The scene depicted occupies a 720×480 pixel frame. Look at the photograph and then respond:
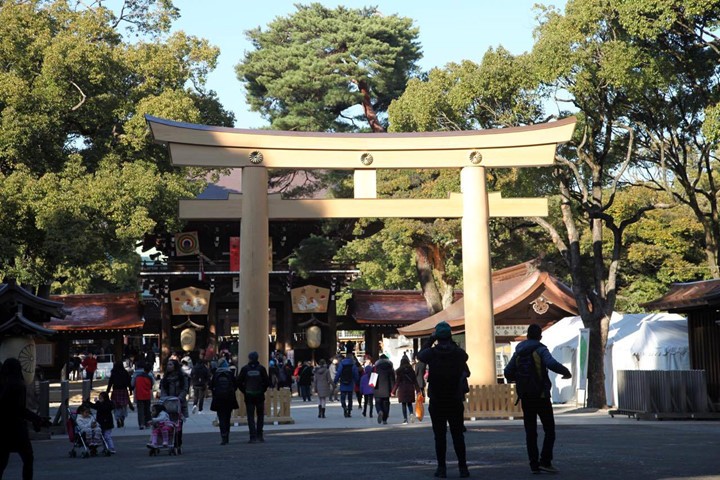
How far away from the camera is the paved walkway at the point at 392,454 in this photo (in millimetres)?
11195

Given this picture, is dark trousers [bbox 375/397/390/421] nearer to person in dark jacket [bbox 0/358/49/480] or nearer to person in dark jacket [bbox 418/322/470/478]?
person in dark jacket [bbox 418/322/470/478]

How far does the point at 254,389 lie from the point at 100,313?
28818mm

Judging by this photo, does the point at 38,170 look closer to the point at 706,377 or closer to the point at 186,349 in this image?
the point at 186,349

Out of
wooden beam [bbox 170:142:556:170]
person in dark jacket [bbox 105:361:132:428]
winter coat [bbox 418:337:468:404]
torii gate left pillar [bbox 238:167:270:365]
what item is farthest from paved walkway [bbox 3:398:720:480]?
wooden beam [bbox 170:142:556:170]

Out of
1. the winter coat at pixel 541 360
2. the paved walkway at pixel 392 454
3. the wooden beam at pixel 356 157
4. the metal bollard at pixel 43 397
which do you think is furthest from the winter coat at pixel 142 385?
the winter coat at pixel 541 360

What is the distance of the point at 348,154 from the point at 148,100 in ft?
39.9

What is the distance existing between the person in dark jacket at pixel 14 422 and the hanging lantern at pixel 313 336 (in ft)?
114

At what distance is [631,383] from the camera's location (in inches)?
884

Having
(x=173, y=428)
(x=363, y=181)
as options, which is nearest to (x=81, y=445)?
(x=173, y=428)

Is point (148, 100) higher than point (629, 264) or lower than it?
higher

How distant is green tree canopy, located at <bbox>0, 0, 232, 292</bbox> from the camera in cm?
2962

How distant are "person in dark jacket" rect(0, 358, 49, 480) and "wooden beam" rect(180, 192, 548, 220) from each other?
40.6 feet

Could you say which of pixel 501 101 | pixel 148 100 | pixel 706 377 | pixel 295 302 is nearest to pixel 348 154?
pixel 501 101

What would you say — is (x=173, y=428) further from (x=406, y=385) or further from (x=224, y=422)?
(x=406, y=385)
